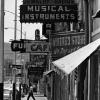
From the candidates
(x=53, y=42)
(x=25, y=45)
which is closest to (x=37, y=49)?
(x=25, y=45)

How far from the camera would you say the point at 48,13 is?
18.2m

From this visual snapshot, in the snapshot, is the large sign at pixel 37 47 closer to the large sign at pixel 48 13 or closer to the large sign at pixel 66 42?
the large sign at pixel 66 42

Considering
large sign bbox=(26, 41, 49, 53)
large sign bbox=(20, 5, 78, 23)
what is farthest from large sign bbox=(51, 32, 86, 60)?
large sign bbox=(26, 41, 49, 53)

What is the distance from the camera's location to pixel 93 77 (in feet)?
53.0

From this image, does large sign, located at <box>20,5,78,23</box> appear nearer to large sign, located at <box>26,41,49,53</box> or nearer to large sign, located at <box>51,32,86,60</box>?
large sign, located at <box>51,32,86,60</box>

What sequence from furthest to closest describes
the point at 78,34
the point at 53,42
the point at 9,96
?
the point at 9,96, the point at 53,42, the point at 78,34

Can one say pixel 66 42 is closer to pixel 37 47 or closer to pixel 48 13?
pixel 48 13

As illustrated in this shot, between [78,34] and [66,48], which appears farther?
[66,48]

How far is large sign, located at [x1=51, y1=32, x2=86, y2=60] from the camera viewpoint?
18.6 meters

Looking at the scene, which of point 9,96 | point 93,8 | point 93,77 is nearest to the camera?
point 93,77

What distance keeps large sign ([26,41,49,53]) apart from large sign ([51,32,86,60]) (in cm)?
211

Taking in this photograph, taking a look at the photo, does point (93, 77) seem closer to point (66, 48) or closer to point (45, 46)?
point (66, 48)

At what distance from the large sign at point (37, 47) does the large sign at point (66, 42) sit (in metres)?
2.11

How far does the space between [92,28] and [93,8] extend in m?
0.75
